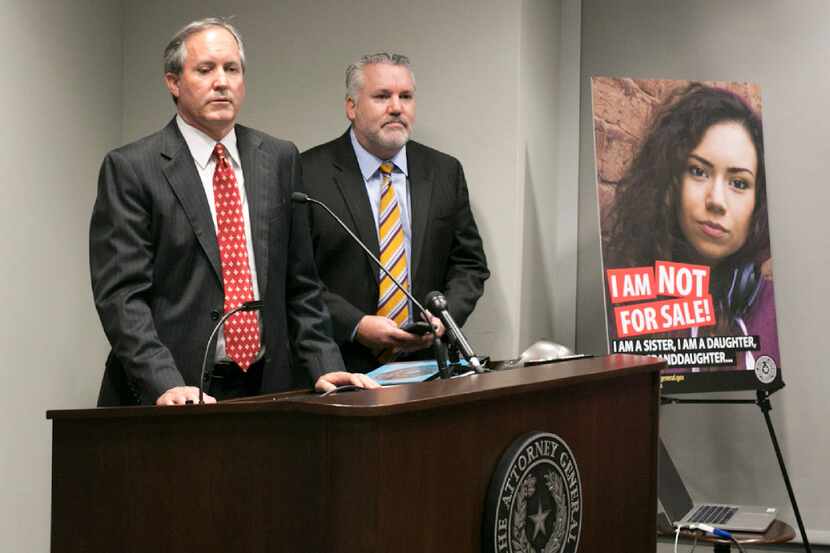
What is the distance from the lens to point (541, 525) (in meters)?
2.09

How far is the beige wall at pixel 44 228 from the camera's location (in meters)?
4.00

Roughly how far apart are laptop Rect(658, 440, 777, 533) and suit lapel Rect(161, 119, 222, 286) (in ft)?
6.25

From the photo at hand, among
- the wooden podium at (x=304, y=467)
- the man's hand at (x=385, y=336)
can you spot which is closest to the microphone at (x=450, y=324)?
the wooden podium at (x=304, y=467)

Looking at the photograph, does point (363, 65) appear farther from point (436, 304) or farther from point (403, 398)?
point (403, 398)

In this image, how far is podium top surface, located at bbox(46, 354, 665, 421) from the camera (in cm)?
174

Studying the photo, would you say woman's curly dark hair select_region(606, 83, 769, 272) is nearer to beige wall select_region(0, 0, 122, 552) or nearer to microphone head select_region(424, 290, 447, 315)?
microphone head select_region(424, 290, 447, 315)

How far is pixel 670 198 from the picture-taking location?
4.36 meters

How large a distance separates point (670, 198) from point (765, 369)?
740 millimetres

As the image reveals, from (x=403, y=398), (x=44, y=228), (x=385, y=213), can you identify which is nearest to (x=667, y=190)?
(x=385, y=213)

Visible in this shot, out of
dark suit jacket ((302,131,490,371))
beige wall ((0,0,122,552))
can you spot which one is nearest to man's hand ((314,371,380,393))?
dark suit jacket ((302,131,490,371))

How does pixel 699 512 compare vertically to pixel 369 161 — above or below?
below

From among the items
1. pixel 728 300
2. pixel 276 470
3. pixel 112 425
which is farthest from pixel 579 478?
pixel 728 300

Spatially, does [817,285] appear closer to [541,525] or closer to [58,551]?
[541,525]

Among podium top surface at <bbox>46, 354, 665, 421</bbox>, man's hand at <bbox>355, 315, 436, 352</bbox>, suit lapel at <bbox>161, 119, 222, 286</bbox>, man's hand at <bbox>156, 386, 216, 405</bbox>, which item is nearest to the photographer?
podium top surface at <bbox>46, 354, 665, 421</bbox>
